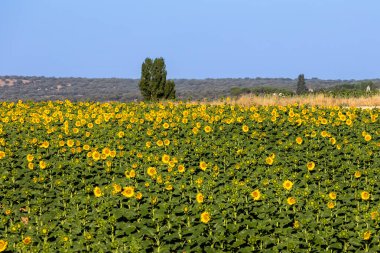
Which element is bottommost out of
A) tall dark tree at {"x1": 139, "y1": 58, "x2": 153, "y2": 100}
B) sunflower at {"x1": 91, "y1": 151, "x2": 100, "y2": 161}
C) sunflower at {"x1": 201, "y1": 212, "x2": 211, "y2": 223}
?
sunflower at {"x1": 201, "y1": 212, "x2": 211, "y2": 223}

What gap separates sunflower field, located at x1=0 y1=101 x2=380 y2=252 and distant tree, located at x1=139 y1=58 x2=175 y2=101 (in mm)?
15050

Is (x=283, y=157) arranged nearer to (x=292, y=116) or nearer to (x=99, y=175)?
(x=292, y=116)

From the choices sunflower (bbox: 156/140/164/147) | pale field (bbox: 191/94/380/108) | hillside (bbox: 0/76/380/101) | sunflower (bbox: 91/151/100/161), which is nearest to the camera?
sunflower (bbox: 91/151/100/161)

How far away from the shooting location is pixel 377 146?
11.7m

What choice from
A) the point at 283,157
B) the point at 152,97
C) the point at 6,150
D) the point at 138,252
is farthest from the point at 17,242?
the point at 152,97

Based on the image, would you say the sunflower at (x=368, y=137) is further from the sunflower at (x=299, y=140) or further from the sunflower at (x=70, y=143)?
the sunflower at (x=70, y=143)

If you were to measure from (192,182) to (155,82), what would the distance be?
2285 cm

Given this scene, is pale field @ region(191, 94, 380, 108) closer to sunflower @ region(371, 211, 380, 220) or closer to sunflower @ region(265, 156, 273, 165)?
sunflower @ region(265, 156, 273, 165)

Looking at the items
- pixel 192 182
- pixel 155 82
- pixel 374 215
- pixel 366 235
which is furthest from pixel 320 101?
pixel 366 235

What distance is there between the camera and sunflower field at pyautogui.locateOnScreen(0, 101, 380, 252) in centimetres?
695

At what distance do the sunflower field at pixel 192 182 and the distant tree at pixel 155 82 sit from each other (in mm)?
15050

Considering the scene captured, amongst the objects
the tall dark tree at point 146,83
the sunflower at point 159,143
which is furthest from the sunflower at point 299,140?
the tall dark tree at point 146,83

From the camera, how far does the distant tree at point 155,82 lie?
1254 inches

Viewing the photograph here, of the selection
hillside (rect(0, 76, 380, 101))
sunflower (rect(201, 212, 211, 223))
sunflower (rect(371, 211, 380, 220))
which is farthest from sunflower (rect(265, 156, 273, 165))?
hillside (rect(0, 76, 380, 101))
